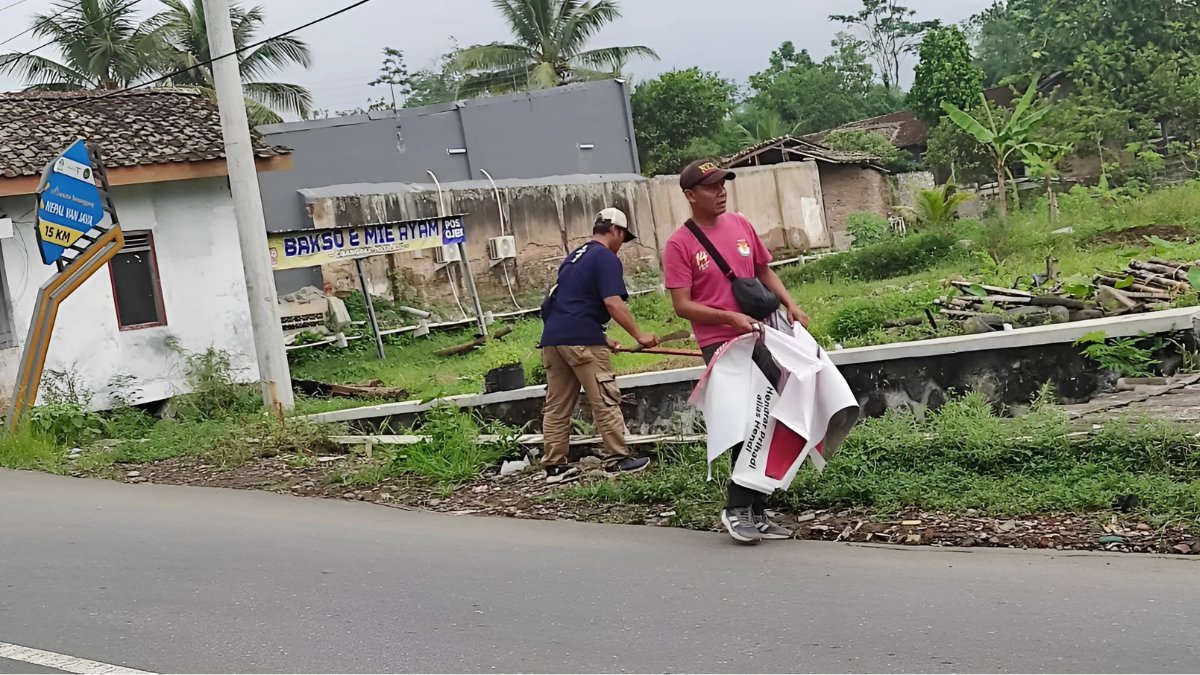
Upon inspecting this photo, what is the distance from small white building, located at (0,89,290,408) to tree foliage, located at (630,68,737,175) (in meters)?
27.7

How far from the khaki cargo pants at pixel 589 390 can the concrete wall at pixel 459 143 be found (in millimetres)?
16494

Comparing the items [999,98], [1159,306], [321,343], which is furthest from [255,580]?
[999,98]

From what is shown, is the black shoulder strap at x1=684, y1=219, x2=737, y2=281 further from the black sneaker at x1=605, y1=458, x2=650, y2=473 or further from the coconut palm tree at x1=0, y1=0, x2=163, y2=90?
the coconut palm tree at x1=0, y1=0, x2=163, y2=90

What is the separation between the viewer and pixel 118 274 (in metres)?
15.4

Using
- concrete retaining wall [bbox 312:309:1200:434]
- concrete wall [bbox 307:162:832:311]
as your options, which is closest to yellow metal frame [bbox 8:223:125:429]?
concrete retaining wall [bbox 312:309:1200:434]

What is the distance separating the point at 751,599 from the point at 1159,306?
286 inches

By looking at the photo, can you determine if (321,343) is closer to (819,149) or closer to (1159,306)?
(1159,306)

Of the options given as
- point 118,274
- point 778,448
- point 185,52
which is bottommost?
point 778,448

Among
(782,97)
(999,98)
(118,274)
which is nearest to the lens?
(118,274)

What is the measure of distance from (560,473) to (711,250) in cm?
269

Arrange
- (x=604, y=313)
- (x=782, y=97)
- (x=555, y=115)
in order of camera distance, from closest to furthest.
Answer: (x=604, y=313)
(x=555, y=115)
(x=782, y=97)

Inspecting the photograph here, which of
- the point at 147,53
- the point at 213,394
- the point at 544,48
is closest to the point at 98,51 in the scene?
the point at 147,53

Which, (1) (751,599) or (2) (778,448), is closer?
(1) (751,599)

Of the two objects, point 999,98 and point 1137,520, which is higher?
point 999,98
